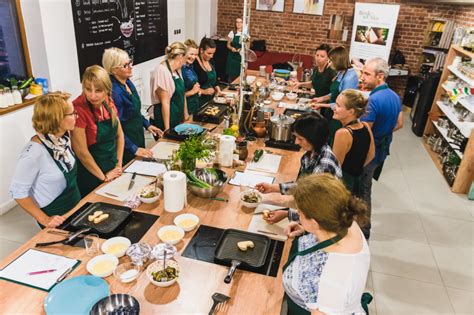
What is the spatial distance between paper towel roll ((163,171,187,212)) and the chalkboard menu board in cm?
289

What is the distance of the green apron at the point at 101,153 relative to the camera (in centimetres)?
277

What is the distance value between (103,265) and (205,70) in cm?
344

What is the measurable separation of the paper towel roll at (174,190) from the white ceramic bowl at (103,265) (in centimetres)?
51

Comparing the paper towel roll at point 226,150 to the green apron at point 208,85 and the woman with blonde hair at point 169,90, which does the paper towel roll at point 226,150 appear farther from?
the green apron at point 208,85

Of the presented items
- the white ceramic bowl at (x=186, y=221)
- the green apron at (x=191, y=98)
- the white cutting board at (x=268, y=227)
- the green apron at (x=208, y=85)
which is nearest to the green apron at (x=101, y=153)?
the white ceramic bowl at (x=186, y=221)

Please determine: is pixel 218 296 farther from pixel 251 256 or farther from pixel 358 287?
pixel 358 287

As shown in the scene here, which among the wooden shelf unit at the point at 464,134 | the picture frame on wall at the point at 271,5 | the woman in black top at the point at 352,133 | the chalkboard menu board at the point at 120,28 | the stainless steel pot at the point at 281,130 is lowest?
the wooden shelf unit at the point at 464,134

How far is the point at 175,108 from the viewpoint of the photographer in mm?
3924

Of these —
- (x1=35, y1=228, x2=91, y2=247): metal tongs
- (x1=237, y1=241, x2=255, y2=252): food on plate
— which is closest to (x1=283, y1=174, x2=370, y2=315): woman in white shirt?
(x1=237, y1=241, x2=255, y2=252): food on plate

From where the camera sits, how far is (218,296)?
1.61 m

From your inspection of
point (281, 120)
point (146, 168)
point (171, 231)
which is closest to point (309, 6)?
point (281, 120)

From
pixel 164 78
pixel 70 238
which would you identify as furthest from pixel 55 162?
pixel 164 78

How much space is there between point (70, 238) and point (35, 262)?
0.19m

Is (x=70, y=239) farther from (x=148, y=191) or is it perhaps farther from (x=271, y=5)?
(x=271, y=5)
